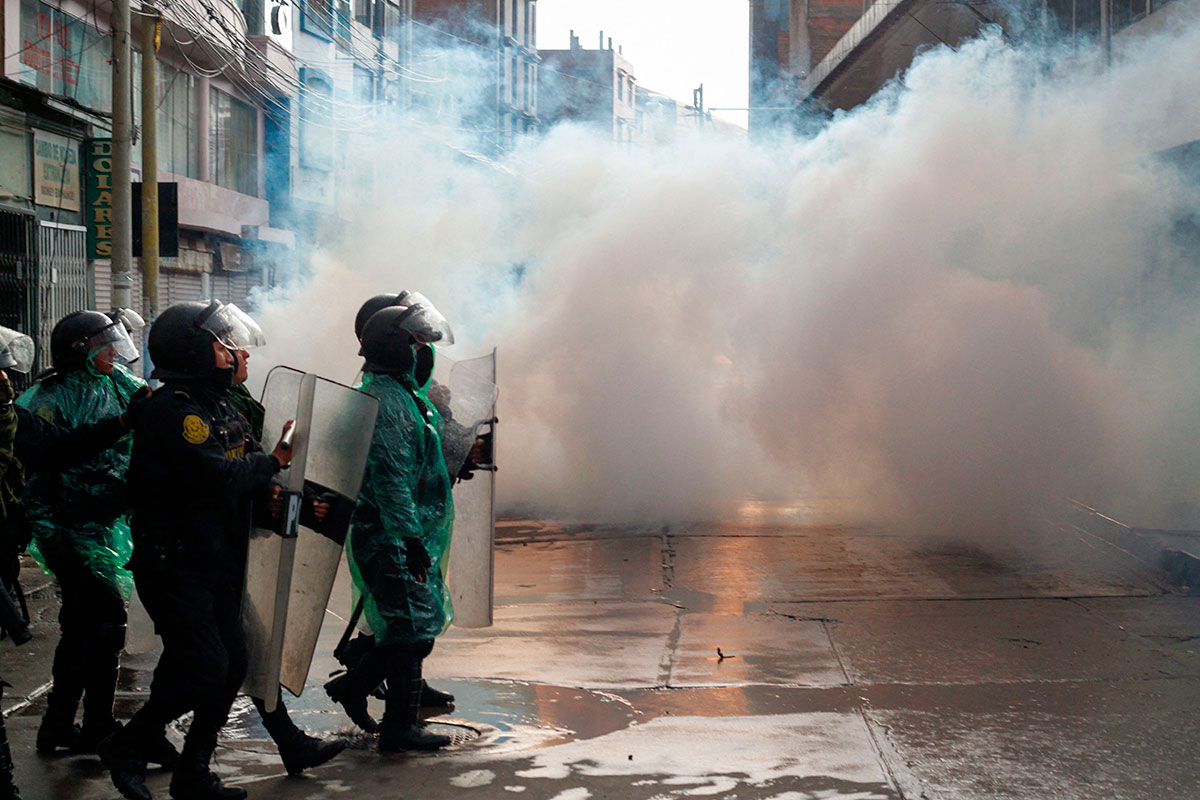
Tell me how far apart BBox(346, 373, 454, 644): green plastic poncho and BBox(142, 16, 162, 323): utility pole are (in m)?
9.32

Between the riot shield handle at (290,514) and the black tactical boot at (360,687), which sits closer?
the riot shield handle at (290,514)

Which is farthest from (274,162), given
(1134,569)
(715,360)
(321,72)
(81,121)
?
(1134,569)

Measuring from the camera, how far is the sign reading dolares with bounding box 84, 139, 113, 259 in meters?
15.5

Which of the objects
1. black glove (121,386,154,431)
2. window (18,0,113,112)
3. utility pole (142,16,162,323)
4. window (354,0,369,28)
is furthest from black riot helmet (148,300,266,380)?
window (354,0,369,28)

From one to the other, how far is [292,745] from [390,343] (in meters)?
1.43

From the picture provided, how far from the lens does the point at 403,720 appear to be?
4.43m

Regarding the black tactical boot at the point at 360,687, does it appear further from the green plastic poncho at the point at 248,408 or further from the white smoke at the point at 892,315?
the white smoke at the point at 892,315

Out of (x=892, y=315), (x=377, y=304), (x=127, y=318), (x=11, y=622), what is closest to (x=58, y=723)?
(x=11, y=622)

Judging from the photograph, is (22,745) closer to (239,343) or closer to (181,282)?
(239,343)

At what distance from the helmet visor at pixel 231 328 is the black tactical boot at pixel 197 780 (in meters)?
1.24

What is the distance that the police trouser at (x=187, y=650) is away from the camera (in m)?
3.77

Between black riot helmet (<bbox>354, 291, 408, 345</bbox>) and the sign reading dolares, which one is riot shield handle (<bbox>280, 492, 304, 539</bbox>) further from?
the sign reading dolares

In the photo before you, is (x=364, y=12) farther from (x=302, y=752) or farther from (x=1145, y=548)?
(x=302, y=752)

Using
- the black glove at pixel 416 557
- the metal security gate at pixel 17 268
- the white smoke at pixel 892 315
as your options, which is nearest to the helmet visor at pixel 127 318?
the black glove at pixel 416 557
